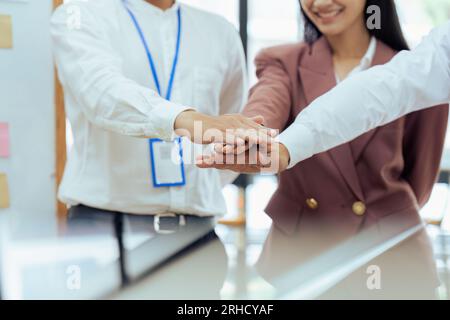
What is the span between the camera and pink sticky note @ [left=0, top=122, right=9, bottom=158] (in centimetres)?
96

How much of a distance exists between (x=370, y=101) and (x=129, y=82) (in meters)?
0.32

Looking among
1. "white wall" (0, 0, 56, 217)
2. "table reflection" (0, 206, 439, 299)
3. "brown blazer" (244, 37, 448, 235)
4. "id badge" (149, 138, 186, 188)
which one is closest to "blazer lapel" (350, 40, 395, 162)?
"brown blazer" (244, 37, 448, 235)

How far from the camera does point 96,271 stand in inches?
37.6

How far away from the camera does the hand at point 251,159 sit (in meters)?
0.85

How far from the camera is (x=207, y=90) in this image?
97 cm

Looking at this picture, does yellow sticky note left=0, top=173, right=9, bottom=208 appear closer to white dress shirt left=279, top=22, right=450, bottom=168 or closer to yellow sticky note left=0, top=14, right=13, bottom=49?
yellow sticky note left=0, top=14, right=13, bottom=49

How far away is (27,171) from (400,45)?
0.56m

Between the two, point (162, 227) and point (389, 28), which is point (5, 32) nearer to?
point (162, 227)

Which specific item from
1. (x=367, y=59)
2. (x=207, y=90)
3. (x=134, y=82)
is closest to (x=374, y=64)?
(x=367, y=59)

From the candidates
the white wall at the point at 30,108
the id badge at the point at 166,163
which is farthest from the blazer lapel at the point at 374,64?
the white wall at the point at 30,108

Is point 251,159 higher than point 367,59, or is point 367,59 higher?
point 367,59

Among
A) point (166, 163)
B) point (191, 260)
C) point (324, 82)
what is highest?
point (324, 82)

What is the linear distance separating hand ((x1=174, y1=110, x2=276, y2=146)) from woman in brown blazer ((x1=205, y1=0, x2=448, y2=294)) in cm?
8

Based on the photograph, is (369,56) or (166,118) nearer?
(166,118)
